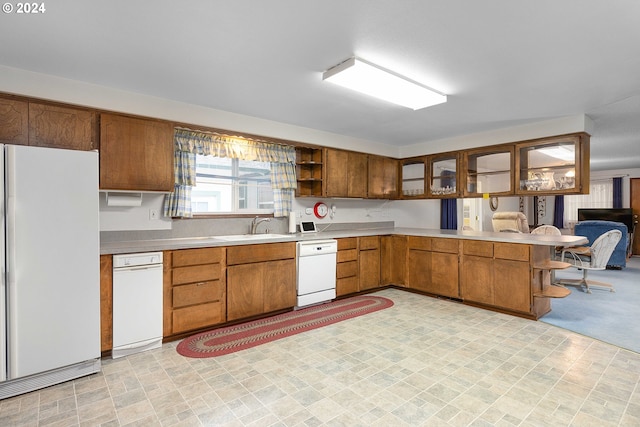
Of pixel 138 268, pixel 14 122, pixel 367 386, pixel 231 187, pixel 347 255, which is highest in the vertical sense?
pixel 14 122

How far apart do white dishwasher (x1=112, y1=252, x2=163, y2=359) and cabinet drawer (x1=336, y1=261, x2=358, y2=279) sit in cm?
219

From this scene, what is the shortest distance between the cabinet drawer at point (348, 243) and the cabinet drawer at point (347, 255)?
5 cm

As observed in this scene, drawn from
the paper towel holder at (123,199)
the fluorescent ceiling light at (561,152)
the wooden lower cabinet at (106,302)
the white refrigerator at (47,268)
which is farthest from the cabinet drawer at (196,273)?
the fluorescent ceiling light at (561,152)

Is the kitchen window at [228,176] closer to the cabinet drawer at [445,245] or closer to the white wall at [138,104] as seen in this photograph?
the white wall at [138,104]

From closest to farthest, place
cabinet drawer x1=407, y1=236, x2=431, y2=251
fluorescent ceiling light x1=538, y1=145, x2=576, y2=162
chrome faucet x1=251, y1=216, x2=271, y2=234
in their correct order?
fluorescent ceiling light x1=538, y1=145, x2=576, y2=162, chrome faucet x1=251, y1=216, x2=271, y2=234, cabinet drawer x1=407, y1=236, x2=431, y2=251

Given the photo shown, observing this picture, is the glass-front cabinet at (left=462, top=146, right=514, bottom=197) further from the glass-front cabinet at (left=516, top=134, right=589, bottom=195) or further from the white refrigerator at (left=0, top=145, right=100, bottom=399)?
the white refrigerator at (left=0, top=145, right=100, bottom=399)

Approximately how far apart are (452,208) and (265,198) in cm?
326

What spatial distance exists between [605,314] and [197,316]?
4.49 metres

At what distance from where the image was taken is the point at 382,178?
5.32m

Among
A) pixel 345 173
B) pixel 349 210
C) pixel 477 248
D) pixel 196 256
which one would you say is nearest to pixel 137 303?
pixel 196 256

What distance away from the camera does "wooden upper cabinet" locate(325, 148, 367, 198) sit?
4580 mm

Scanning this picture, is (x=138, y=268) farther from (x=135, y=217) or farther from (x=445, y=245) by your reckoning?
(x=445, y=245)

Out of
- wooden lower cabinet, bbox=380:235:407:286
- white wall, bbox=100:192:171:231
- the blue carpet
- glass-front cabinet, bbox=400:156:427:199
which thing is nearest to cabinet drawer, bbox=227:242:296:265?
white wall, bbox=100:192:171:231

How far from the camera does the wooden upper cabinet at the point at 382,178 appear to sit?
203 inches
